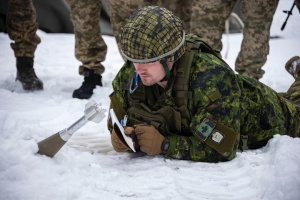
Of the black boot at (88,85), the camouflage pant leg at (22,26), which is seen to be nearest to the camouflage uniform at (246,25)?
the black boot at (88,85)

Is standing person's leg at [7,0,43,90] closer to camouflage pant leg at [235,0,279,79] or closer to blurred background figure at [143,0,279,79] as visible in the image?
blurred background figure at [143,0,279,79]

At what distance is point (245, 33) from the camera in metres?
3.47

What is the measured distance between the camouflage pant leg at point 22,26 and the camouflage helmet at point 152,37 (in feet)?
7.00

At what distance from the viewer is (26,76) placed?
367 centimetres

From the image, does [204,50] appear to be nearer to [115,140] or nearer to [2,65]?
[115,140]

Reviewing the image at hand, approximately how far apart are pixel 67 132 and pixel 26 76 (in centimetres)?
216

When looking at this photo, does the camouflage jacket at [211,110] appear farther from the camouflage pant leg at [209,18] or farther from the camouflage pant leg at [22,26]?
the camouflage pant leg at [22,26]

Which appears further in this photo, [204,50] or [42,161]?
[204,50]

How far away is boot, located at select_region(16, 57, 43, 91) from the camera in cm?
364

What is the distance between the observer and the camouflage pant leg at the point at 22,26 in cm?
352

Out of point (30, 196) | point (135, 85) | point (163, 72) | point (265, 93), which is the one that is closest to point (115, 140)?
point (135, 85)

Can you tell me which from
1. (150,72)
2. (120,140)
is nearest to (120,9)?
(150,72)

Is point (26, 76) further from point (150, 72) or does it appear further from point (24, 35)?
point (150, 72)

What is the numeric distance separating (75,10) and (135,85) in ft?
5.50
